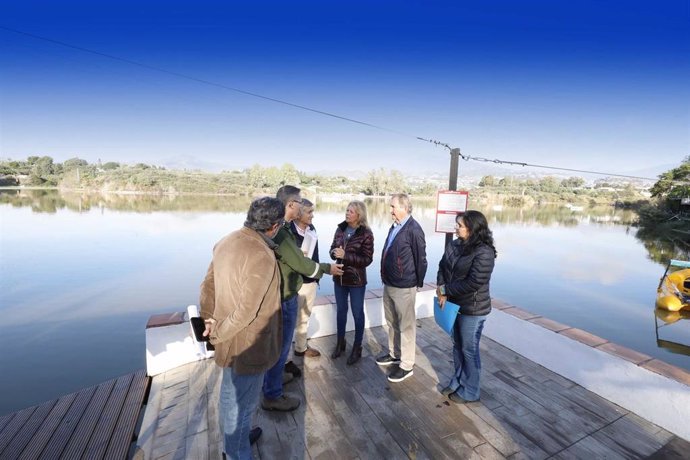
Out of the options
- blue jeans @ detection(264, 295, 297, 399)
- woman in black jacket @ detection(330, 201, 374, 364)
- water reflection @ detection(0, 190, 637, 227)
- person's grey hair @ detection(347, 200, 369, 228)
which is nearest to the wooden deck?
blue jeans @ detection(264, 295, 297, 399)

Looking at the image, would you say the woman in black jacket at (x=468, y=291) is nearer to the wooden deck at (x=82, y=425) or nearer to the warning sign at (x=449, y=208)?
the warning sign at (x=449, y=208)

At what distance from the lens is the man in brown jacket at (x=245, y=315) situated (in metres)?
1.20

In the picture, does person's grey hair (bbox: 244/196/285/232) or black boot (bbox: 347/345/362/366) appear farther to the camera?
black boot (bbox: 347/345/362/366)

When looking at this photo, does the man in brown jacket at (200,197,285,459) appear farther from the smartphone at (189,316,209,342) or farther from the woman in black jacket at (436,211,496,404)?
the woman in black jacket at (436,211,496,404)

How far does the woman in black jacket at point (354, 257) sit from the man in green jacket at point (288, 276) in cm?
20

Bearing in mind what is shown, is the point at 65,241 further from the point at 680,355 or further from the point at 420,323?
the point at 680,355

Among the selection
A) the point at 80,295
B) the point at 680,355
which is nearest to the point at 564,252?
the point at 680,355

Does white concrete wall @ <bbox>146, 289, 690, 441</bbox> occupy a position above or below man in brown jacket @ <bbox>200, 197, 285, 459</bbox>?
below

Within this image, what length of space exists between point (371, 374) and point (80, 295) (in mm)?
8074

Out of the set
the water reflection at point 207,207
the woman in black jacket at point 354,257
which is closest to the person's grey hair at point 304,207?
the woman in black jacket at point 354,257

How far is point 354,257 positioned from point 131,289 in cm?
780

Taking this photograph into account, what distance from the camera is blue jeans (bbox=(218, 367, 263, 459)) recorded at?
1271 mm

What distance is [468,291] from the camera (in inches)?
74.2

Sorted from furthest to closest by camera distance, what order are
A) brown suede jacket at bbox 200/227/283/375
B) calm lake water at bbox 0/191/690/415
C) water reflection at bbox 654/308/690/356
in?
1. water reflection at bbox 654/308/690/356
2. calm lake water at bbox 0/191/690/415
3. brown suede jacket at bbox 200/227/283/375
